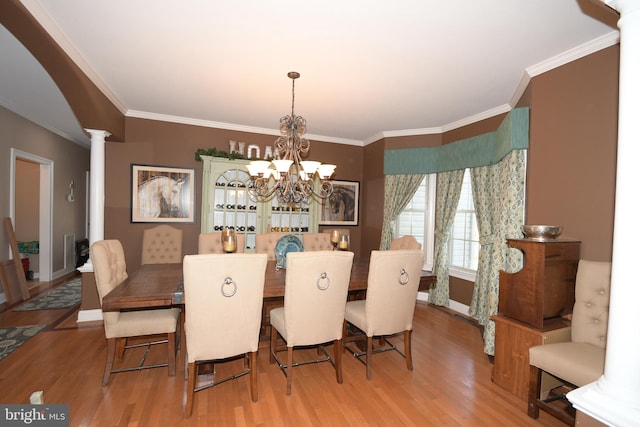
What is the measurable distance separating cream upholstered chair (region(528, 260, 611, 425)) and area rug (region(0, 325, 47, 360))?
4.28m

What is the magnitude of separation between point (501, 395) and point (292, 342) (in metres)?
1.64

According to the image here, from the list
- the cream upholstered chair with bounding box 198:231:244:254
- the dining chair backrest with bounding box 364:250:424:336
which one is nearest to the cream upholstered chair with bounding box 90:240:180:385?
the cream upholstered chair with bounding box 198:231:244:254

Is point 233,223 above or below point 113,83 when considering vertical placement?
below

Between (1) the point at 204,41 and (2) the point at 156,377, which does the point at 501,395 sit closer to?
(2) the point at 156,377

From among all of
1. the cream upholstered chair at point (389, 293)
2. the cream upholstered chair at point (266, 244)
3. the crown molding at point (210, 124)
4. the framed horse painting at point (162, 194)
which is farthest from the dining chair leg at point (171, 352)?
the crown molding at point (210, 124)

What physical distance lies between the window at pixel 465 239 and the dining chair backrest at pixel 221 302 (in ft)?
10.6

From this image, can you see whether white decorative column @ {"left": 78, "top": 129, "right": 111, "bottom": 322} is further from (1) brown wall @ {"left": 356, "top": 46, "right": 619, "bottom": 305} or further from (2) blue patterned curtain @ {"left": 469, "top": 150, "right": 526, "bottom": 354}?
(1) brown wall @ {"left": 356, "top": 46, "right": 619, "bottom": 305}

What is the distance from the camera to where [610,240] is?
85.4 inches

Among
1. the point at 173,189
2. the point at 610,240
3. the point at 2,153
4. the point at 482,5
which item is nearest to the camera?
the point at 482,5

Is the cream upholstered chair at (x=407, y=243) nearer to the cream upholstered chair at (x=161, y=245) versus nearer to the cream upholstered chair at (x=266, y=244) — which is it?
the cream upholstered chair at (x=266, y=244)

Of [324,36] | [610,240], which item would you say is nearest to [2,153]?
[324,36]

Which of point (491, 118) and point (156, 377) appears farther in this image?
point (491, 118)

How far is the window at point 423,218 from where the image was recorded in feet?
15.3

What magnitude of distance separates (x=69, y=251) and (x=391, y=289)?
6.70 m
